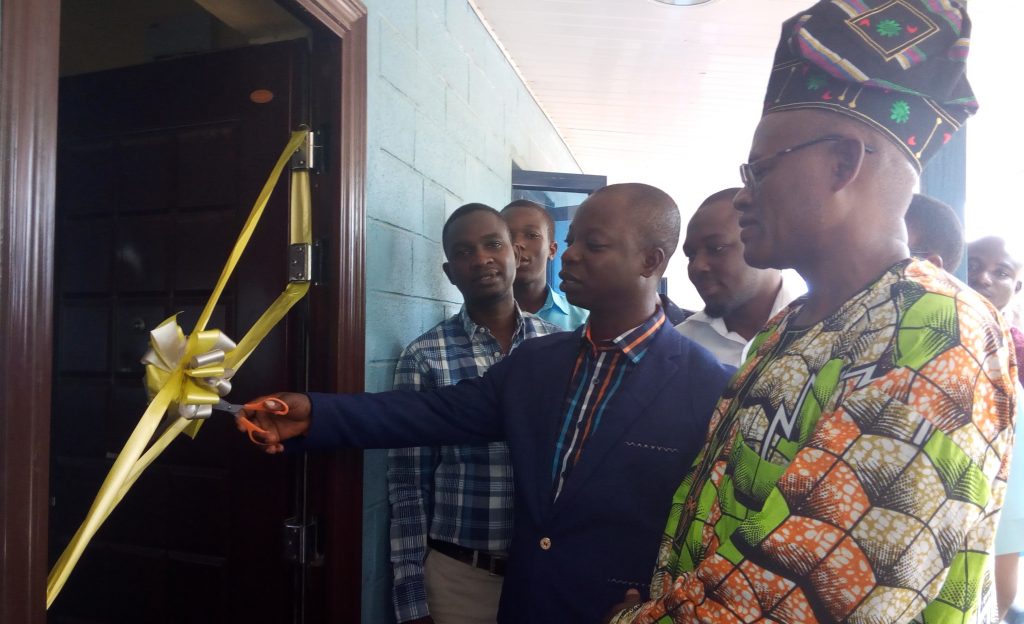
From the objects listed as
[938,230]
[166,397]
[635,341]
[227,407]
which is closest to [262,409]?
[227,407]

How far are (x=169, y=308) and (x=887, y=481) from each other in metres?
1.83

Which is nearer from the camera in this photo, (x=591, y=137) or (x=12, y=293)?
(x=12, y=293)

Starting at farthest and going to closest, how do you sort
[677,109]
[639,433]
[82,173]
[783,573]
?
[677,109] < [82,173] < [639,433] < [783,573]

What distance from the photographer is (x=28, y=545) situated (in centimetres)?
87

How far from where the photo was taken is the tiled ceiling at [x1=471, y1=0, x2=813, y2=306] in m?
3.02

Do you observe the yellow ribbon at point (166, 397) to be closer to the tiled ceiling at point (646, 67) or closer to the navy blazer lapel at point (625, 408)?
the navy blazer lapel at point (625, 408)

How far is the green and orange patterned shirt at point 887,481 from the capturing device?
2.20 ft

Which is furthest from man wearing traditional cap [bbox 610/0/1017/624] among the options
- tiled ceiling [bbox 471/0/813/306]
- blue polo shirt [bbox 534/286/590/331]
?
tiled ceiling [bbox 471/0/813/306]

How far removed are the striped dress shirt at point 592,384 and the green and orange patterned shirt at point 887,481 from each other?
546 millimetres

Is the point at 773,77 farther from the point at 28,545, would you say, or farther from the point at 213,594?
the point at 213,594

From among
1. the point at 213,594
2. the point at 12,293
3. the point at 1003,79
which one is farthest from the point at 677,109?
→ the point at 12,293

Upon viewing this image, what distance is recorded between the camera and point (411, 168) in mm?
2131

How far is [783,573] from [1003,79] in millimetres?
4049

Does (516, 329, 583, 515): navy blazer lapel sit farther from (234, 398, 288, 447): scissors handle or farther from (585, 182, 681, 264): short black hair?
(234, 398, 288, 447): scissors handle
